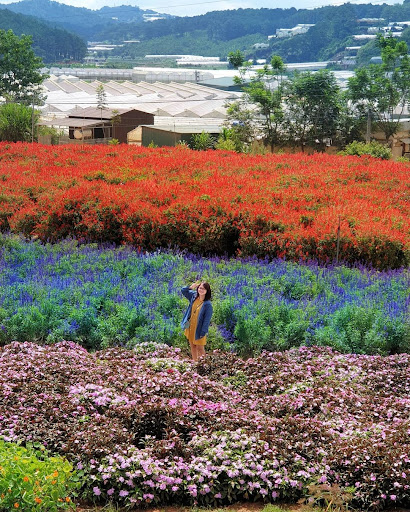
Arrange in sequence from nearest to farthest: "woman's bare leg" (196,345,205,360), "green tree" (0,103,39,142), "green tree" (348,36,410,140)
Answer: "woman's bare leg" (196,345,205,360) → "green tree" (0,103,39,142) → "green tree" (348,36,410,140)

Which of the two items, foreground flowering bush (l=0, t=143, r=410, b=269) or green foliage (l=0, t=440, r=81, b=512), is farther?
foreground flowering bush (l=0, t=143, r=410, b=269)

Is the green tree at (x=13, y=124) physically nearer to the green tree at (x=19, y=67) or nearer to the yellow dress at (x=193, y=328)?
the yellow dress at (x=193, y=328)

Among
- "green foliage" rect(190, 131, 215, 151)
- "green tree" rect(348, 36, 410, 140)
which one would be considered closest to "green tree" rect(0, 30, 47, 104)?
"green tree" rect(348, 36, 410, 140)

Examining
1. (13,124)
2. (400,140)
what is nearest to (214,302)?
(13,124)

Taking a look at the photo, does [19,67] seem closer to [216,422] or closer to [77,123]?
[77,123]

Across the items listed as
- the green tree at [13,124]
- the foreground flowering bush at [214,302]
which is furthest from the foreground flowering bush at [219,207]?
the green tree at [13,124]

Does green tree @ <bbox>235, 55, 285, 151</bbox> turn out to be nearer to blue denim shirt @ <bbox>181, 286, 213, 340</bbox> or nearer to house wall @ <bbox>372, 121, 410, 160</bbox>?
house wall @ <bbox>372, 121, 410, 160</bbox>

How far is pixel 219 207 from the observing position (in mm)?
13305

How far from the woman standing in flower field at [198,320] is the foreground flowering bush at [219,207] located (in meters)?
3.96

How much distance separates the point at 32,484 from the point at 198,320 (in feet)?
12.2

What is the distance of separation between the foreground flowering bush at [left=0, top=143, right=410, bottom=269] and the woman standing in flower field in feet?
13.0

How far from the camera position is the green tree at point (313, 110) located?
1478 inches

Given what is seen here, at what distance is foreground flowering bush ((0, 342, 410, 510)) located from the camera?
5.39m

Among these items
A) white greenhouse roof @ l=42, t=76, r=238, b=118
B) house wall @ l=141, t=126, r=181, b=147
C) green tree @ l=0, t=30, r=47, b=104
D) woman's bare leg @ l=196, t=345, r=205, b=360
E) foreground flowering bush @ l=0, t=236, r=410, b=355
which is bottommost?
woman's bare leg @ l=196, t=345, r=205, b=360
